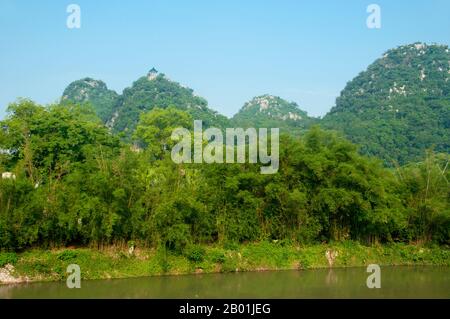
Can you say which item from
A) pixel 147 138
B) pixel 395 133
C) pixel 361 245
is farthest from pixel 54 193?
pixel 395 133

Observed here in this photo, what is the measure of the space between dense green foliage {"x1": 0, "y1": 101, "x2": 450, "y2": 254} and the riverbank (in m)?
0.36

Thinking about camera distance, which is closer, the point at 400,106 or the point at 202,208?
the point at 202,208

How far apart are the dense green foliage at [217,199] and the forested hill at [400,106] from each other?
14.4 m

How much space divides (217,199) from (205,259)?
77.2 inches

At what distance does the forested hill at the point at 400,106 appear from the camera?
132 ft

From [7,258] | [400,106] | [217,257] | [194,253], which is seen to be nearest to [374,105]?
[400,106]

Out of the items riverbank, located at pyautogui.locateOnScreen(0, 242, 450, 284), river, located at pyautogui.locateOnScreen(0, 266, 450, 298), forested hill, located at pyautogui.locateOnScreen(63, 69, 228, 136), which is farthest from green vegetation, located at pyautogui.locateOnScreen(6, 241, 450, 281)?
forested hill, located at pyautogui.locateOnScreen(63, 69, 228, 136)

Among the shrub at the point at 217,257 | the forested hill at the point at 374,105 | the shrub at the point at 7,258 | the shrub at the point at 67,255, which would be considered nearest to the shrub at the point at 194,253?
the shrub at the point at 217,257

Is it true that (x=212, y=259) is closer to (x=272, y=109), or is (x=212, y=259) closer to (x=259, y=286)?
(x=259, y=286)

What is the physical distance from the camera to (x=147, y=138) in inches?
1121

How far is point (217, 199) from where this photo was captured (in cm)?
1695

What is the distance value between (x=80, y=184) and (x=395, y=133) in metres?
32.0
